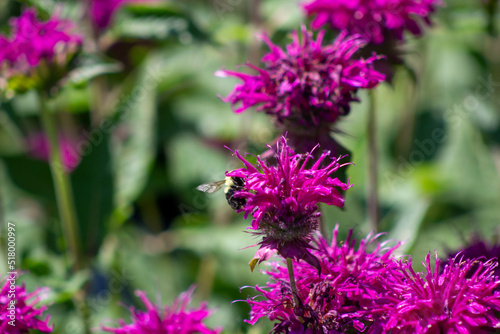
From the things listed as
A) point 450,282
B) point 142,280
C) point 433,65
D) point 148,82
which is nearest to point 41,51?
point 148,82

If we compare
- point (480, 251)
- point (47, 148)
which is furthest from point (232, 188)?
point (47, 148)

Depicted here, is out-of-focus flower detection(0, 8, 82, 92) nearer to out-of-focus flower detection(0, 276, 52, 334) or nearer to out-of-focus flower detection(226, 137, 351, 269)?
out-of-focus flower detection(0, 276, 52, 334)

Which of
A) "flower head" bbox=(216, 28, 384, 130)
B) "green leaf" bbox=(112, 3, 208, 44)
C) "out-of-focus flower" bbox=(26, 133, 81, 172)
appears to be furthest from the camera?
"out-of-focus flower" bbox=(26, 133, 81, 172)

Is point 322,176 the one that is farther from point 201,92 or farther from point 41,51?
point 201,92

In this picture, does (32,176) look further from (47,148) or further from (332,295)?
(332,295)

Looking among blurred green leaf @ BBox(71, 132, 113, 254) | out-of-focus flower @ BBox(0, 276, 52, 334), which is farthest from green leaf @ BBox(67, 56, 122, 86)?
out-of-focus flower @ BBox(0, 276, 52, 334)
